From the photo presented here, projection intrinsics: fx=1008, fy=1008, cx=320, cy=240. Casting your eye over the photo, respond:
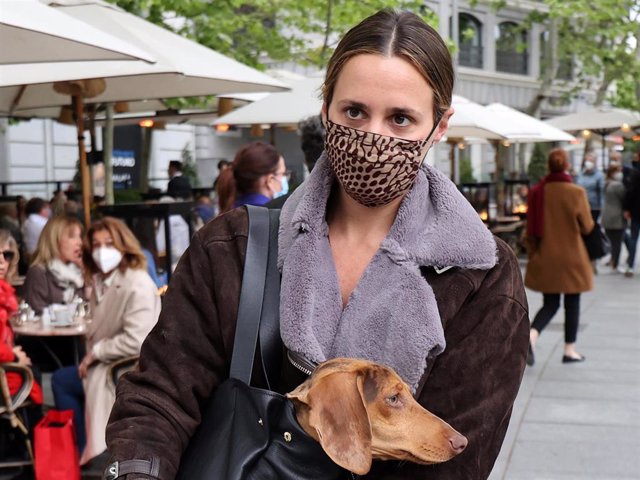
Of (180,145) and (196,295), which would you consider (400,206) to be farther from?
(180,145)

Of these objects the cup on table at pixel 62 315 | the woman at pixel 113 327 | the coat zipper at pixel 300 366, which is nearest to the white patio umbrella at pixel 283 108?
the cup on table at pixel 62 315

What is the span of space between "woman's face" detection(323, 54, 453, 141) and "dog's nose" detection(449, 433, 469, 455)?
1.96 feet

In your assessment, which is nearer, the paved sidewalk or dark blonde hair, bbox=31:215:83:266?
the paved sidewalk

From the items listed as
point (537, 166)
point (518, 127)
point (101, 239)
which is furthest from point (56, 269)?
point (537, 166)

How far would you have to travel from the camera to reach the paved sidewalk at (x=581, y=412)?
6.43 meters


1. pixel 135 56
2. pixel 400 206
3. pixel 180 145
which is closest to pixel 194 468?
pixel 400 206

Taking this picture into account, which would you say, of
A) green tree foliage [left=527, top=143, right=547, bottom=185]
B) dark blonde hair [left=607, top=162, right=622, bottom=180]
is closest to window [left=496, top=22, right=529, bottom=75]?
green tree foliage [left=527, top=143, right=547, bottom=185]

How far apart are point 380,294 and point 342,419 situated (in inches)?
12.4

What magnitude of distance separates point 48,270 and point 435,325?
6.69m

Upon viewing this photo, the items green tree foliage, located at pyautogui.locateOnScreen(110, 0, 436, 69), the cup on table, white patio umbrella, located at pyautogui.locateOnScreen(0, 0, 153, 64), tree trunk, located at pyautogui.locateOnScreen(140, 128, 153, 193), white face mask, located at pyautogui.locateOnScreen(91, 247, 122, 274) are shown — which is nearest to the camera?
white patio umbrella, located at pyautogui.locateOnScreen(0, 0, 153, 64)

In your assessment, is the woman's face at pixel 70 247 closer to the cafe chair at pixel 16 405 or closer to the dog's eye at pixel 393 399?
the cafe chair at pixel 16 405

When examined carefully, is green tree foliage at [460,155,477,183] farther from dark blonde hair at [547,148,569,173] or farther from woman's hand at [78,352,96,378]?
woman's hand at [78,352,96,378]

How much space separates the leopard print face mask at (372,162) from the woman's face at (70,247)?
6443mm

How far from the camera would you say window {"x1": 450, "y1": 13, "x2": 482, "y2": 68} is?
40.0 m
